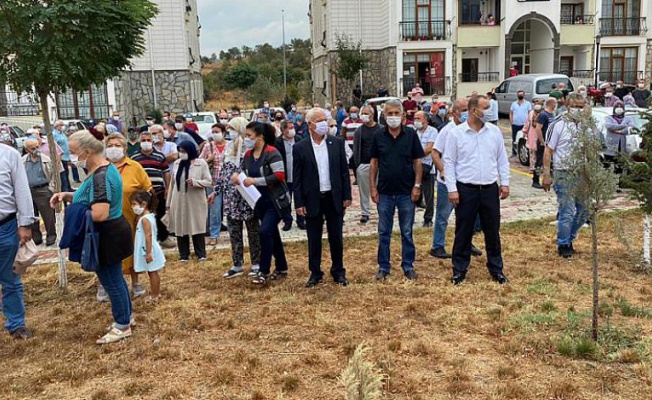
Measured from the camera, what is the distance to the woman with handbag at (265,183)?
681cm

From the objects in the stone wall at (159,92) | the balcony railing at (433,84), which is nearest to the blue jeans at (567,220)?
the stone wall at (159,92)

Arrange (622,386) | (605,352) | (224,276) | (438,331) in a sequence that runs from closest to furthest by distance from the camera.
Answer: (622,386) < (605,352) < (438,331) < (224,276)

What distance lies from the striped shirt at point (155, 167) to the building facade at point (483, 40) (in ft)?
89.9

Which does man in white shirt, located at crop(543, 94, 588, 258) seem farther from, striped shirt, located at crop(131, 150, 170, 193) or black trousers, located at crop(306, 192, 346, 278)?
striped shirt, located at crop(131, 150, 170, 193)

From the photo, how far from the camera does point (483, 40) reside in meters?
35.1

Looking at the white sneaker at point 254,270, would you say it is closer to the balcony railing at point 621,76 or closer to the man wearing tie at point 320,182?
the man wearing tie at point 320,182

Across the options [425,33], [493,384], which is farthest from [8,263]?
[425,33]

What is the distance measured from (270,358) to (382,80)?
33274 mm

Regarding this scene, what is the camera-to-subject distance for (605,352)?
4.71 meters

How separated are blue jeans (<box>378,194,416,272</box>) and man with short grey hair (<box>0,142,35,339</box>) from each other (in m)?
3.54

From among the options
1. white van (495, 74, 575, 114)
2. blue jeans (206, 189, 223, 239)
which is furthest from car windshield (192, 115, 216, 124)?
blue jeans (206, 189, 223, 239)

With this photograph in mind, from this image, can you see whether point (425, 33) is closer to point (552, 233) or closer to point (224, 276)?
point (552, 233)

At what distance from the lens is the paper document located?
22.2 ft

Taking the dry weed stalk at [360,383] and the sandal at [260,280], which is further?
the sandal at [260,280]
